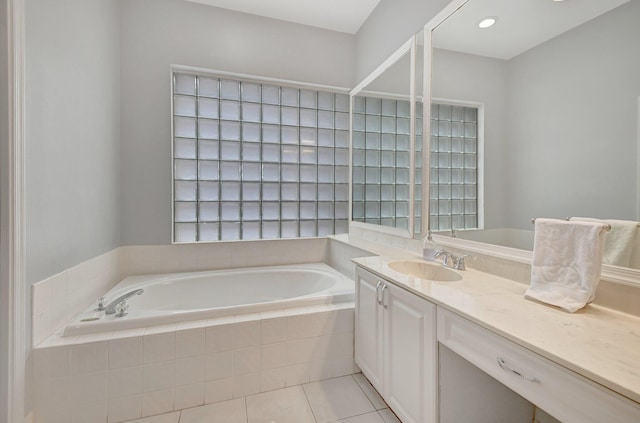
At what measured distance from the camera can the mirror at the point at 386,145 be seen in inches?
80.0

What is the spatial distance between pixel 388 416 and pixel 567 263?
46.3 inches

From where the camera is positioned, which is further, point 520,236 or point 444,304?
point 520,236

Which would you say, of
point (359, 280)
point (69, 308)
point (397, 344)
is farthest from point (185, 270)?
point (397, 344)

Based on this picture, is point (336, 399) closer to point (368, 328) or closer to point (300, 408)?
point (300, 408)

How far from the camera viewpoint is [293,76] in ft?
9.07

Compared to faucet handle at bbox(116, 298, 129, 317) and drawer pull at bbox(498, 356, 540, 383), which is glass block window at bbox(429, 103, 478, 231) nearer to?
drawer pull at bbox(498, 356, 540, 383)

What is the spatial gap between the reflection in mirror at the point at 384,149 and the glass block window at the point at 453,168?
0.23 meters

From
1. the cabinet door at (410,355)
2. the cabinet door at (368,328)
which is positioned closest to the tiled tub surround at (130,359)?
the cabinet door at (368,328)

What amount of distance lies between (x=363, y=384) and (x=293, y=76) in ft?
8.87

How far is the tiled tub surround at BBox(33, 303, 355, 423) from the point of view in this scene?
4.50 feet

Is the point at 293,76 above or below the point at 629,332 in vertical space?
above

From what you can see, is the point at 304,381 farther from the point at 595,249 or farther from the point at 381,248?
the point at 595,249

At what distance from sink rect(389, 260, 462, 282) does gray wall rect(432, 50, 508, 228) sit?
0.35 m

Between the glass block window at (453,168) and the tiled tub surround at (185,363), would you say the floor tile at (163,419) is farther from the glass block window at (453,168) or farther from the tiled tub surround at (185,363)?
the glass block window at (453,168)
